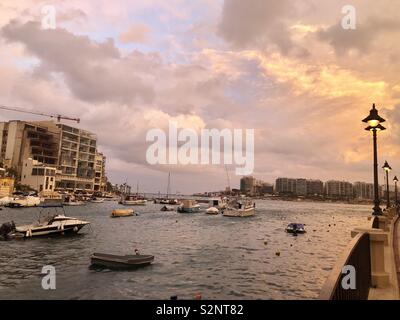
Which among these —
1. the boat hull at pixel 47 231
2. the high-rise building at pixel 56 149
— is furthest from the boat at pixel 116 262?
the high-rise building at pixel 56 149

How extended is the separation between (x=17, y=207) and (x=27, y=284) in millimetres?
82305

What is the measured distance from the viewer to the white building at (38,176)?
12950 centimetres

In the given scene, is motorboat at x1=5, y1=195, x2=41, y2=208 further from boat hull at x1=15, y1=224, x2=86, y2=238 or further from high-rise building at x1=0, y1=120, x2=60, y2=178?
boat hull at x1=15, y1=224, x2=86, y2=238

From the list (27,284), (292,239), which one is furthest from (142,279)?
(292,239)

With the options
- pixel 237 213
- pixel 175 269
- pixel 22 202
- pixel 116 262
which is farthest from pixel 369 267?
pixel 22 202

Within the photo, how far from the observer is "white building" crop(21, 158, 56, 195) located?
129500 millimetres

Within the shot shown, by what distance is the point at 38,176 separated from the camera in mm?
130375

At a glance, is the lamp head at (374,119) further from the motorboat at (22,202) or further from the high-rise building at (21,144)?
the high-rise building at (21,144)

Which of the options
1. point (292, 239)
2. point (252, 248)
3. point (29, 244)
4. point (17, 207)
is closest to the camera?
point (29, 244)

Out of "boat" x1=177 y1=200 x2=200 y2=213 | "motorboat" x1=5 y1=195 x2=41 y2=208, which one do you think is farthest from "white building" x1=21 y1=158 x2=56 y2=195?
"boat" x1=177 y1=200 x2=200 y2=213

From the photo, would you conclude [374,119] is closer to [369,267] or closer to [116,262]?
[369,267]

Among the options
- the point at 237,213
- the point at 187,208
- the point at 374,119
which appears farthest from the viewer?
the point at 187,208
